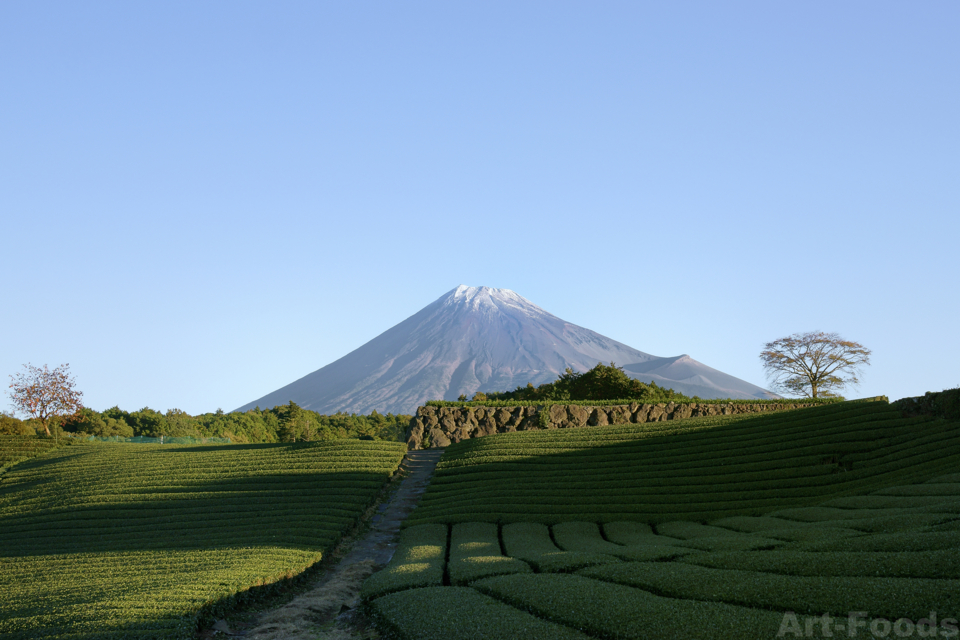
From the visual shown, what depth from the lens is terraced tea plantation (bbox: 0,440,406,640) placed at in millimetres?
13547

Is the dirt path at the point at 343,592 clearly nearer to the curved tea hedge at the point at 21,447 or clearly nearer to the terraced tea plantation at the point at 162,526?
the terraced tea plantation at the point at 162,526

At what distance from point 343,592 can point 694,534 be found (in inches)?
432

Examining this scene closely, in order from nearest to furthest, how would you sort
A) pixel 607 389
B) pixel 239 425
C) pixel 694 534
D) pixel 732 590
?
pixel 732 590, pixel 694 534, pixel 607 389, pixel 239 425

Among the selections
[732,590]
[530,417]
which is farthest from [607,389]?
[732,590]

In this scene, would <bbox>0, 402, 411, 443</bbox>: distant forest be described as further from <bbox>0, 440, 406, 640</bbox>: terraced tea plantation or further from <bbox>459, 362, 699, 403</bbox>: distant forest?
<bbox>0, 440, 406, 640</bbox>: terraced tea plantation

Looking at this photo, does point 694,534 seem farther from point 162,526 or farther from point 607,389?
point 607,389

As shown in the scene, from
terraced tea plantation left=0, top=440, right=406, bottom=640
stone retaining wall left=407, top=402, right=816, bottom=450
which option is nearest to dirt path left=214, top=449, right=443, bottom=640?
terraced tea plantation left=0, top=440, right=406, bottom=640

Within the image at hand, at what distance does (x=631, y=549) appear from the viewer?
1600cm

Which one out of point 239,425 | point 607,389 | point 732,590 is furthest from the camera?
point 239,425

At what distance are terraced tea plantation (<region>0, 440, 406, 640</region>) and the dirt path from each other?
0.89 m

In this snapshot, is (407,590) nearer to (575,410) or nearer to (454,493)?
(454,493)

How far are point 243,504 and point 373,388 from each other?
163 m

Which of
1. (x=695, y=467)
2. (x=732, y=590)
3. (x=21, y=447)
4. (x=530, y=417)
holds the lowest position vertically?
(x=21, y=447)

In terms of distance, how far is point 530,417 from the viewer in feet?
126
